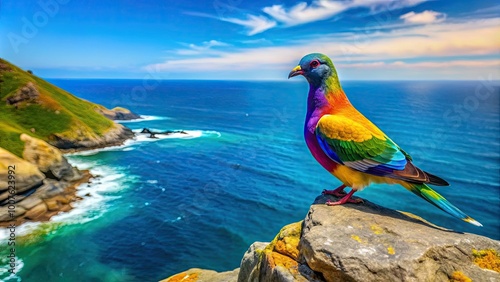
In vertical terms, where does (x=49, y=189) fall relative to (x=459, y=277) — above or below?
below

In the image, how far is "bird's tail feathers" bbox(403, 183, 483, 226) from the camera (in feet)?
23.1

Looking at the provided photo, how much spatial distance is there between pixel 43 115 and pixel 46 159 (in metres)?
29.4

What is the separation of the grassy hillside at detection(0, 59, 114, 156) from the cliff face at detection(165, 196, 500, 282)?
65.9 meters

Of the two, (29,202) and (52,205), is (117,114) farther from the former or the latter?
(29,202)

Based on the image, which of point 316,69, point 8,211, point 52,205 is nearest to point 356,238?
point 316,69

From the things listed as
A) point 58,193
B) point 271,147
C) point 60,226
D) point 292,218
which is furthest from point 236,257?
point 271,147

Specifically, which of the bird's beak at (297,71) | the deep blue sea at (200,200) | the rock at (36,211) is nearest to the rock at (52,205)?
the rock at (36,211)

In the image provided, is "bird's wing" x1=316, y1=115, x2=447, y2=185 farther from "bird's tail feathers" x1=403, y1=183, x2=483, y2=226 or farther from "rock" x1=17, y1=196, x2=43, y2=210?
"rock" x1=17, y1=196, x2=43, y2=210

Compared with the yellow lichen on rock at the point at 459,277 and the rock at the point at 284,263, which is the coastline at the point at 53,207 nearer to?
the rock at the point at 284,263

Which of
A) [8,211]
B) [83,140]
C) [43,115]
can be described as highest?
[43,115]

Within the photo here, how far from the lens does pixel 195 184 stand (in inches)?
2110

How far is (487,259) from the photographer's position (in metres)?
6.94

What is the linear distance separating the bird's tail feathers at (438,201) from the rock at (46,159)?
4846 cm

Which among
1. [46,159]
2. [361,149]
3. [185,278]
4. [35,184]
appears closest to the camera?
[361,149]
